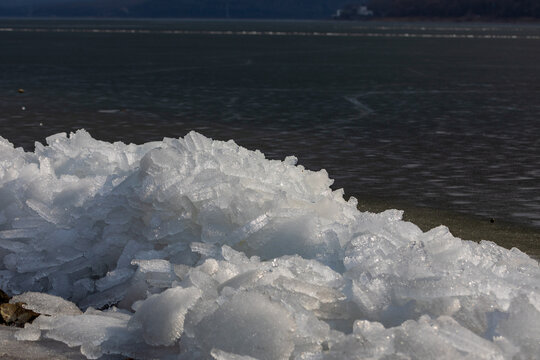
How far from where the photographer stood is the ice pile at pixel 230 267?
420cm

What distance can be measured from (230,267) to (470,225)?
3723 mm

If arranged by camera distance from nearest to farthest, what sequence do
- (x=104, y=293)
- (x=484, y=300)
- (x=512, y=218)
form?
1. (x=484, y=300)
2. (x=104, y=293)
3. (x=512, y=218)

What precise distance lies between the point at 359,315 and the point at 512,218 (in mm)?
4214

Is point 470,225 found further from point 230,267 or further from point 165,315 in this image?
point 165,315

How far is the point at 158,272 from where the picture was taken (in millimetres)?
5277

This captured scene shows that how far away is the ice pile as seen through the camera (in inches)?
165

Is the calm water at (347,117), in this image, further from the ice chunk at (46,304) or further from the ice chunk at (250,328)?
the ice chunk at (250,328)

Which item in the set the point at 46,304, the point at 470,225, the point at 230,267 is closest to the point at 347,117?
the point at 470,225

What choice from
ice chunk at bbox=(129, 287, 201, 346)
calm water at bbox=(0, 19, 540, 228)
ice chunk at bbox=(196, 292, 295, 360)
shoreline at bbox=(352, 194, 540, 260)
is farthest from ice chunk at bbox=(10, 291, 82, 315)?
calm water at bbox=(0, 19, 540, 228)

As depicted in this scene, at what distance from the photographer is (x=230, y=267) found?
4.88 metres

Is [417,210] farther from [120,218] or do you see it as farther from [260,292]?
[260,292]

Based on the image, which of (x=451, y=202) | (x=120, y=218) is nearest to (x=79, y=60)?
(x=451, y=202)

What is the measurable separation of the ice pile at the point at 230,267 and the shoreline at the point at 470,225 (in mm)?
1455

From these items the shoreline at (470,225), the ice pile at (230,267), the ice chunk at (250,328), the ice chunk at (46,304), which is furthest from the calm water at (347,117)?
the ice chunk at (250,328)
